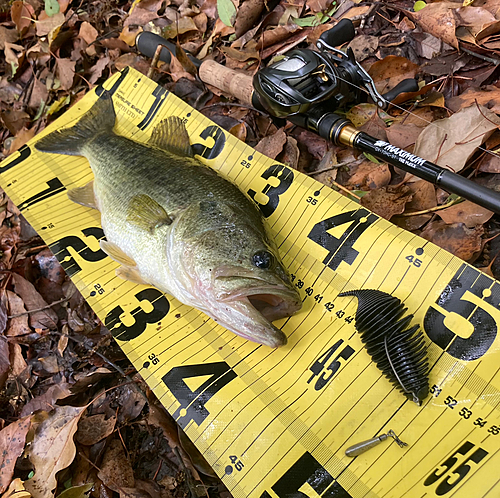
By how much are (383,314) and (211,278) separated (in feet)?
2.97

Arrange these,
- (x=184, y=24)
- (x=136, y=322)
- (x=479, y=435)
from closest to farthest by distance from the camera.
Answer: (x=479, y=435), (x=136, y=322), (x=184, y=24)

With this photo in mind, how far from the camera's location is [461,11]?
2779mm

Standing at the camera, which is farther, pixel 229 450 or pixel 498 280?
pixel 498 280

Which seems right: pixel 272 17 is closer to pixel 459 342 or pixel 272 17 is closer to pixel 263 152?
pixel 263 152

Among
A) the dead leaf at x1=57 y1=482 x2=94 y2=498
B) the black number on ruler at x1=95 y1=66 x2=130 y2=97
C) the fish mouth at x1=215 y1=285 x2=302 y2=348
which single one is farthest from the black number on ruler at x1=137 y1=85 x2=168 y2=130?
the dead leaf at x1=57 y1=482 x2=94 y2=498

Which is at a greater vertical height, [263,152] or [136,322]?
[263,152]

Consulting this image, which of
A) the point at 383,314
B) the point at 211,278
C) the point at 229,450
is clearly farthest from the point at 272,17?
the point at 229,450

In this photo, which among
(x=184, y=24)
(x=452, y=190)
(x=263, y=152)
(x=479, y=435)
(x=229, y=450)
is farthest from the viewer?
(x=184, y=24)

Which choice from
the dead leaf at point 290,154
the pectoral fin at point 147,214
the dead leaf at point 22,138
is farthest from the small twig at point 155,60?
the pectoral fin at point 147,214

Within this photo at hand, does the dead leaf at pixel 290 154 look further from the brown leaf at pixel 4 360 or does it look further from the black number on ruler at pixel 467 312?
the brown leaf at pixel 4 360

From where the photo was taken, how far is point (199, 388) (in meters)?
2.12

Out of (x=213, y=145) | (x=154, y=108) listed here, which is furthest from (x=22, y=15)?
(x=213, y=145)

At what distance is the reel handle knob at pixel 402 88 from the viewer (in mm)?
2631

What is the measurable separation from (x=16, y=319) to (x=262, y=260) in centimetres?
220
